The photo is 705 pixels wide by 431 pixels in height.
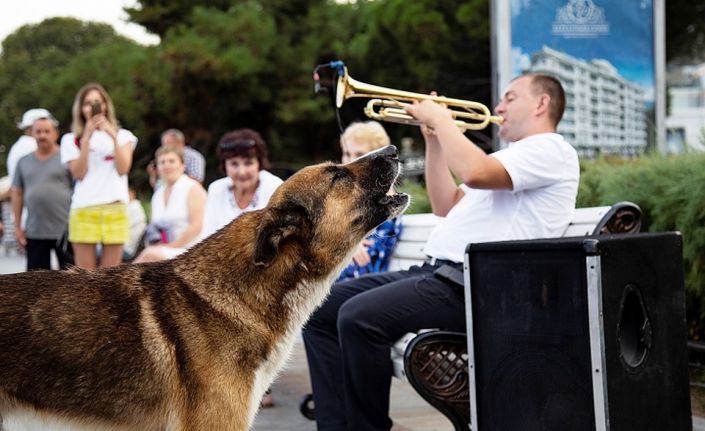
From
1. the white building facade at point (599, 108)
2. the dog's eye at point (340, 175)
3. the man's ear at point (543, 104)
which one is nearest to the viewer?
the dog's eye at point (340, 175)

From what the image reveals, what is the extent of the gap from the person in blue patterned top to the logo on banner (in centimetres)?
631

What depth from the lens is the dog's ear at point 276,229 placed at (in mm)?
3467

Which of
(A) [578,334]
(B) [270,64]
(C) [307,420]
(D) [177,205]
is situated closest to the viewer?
(A) [578,334]

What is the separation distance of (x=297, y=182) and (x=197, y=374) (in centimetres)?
86

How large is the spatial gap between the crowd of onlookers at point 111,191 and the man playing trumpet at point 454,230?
1.42 meters

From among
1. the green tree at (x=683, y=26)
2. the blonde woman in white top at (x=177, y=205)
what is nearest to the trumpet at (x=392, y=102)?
the blonde woman in white top at (x=177, y=205)

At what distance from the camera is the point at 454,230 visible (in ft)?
16.1

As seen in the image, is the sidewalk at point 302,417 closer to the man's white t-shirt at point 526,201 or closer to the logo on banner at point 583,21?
the man's white t-shirt at point 526,201

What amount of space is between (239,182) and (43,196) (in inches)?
125

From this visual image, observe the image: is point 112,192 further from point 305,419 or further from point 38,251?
point 305,419

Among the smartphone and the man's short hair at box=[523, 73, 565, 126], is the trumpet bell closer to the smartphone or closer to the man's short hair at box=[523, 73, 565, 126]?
the man's short hair at box=[523, 73, 565, 126]

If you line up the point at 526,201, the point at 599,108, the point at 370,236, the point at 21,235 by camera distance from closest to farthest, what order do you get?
the point at 526,201, the point at 370,236, the point at 21,235, the point at 599,108

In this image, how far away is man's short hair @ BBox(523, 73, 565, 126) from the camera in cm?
500

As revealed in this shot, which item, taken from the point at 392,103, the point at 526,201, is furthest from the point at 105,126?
the point at 526,201
